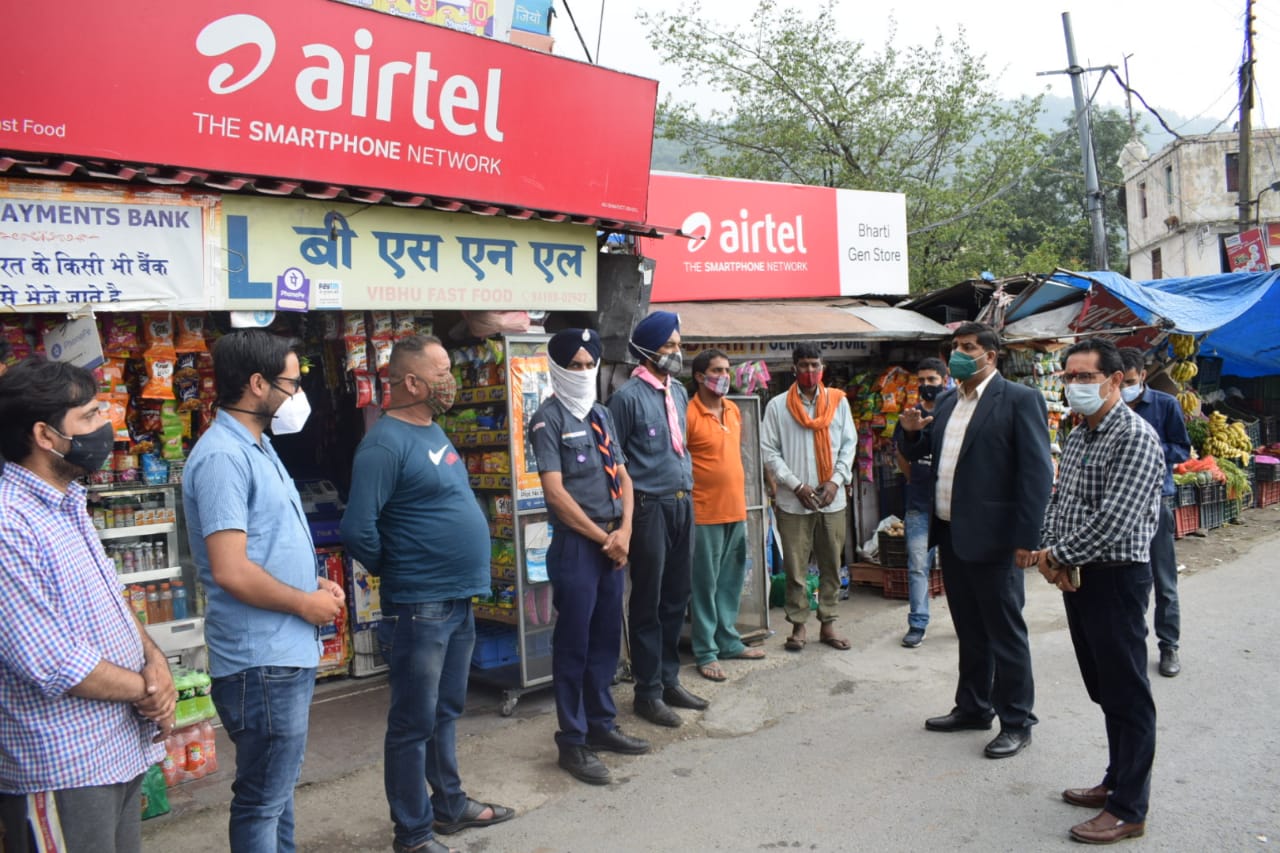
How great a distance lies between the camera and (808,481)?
675 centimetres

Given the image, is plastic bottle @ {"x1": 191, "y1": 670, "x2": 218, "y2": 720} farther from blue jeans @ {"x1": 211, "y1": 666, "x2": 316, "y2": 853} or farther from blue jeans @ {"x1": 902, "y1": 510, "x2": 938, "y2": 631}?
blue jeans @ {"x1": 902, "y1": 510, "x2": 938, "y2": 631}

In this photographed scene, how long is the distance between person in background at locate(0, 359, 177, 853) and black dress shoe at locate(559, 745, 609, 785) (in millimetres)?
2289

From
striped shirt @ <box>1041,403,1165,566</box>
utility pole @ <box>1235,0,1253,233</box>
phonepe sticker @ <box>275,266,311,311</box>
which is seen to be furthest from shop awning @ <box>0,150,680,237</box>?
utility pole @ <box>1235,0,1253,233</box>

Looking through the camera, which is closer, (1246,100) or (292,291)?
(292,291)

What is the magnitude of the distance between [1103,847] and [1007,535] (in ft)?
4.69

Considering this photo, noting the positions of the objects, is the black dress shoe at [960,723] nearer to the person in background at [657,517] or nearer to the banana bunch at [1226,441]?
the person in background at [657,517]

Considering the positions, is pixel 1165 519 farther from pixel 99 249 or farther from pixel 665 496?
pixel 99 249

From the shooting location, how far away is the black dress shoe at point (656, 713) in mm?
5258

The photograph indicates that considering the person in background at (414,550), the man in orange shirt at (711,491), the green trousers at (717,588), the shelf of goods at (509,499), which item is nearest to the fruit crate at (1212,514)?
the green trousers at (717,588)

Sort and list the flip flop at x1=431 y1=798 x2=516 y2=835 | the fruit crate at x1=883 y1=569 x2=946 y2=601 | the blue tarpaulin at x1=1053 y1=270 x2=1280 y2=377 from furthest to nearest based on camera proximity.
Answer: the blue tarpaulin at x1=1053 y1=270 x2=1280 y2=377, the fruit crate at x1=883 y1=569 x2=946 y2=601, the flip flop at x1=431 y1=798 x2=516 y2=835

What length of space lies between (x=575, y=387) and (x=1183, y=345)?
926 cm

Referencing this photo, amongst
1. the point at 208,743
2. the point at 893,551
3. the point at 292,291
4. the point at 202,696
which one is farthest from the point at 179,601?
the point at 893,551

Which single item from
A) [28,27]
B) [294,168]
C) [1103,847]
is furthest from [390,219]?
[1103,847]

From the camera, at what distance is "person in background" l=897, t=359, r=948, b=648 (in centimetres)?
666
